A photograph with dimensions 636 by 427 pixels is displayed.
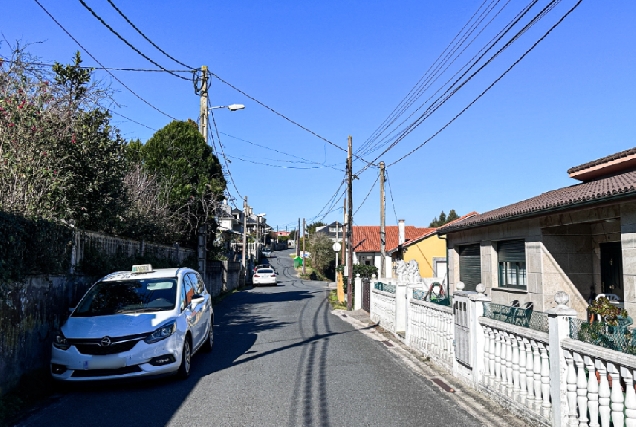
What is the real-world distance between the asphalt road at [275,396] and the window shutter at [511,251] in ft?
14.2

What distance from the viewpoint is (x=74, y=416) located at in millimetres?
6246

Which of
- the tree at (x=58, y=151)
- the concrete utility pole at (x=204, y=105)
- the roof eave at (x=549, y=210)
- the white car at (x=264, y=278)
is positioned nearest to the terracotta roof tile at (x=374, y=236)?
the white car at (x=264, y=278)

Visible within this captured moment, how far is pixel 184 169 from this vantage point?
20422 mm

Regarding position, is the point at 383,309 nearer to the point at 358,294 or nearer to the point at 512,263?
the point at 512,263

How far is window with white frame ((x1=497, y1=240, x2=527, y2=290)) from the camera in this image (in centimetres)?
1291

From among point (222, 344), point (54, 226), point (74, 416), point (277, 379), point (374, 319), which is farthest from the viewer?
point (374, 319)

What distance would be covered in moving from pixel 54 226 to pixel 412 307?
6.72 m

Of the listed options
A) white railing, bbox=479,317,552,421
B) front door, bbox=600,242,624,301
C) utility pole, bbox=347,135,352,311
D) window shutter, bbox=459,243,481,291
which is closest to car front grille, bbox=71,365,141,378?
white railing, bbox=479,317,552,421

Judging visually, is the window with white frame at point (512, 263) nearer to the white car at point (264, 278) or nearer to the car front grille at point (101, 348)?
the car front grille at point (101, 348)

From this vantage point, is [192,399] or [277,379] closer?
[192,399]

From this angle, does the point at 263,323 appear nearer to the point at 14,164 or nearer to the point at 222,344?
the point at 222,344

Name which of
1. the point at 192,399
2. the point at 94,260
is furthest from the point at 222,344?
the point at 192,399

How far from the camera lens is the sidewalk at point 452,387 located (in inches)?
235

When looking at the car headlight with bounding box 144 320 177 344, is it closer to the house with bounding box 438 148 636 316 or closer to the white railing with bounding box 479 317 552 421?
the white railing with bounding box 479 317 552 421
